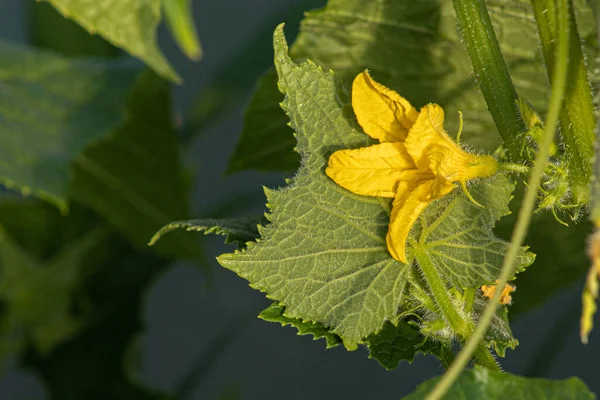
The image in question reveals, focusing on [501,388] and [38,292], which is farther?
[38,292]

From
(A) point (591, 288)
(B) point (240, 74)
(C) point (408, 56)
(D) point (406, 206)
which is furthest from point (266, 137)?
(B) point (240, 74)

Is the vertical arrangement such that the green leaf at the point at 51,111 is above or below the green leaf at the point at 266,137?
below

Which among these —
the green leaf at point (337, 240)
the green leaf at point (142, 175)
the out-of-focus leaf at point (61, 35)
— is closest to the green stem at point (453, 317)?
the green leaf at point (337, 240)

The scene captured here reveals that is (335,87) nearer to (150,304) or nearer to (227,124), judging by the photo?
(227,124)

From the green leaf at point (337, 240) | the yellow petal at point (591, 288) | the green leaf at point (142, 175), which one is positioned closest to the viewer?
the yellow petal at point (591, 288)

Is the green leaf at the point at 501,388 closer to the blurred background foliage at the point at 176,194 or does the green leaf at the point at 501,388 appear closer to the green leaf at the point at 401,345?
the green leaf at the point at 401,345

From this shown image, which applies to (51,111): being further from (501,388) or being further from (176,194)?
(501,388)
